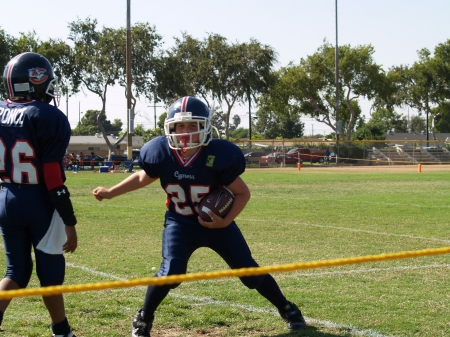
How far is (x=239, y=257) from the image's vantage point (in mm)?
4574

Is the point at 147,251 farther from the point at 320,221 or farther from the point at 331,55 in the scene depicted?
the point at 331,55

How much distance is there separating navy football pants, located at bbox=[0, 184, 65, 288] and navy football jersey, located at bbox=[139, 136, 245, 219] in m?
0.83

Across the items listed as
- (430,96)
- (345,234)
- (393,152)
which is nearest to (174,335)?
(345,234)

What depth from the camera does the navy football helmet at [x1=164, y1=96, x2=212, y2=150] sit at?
452 cm

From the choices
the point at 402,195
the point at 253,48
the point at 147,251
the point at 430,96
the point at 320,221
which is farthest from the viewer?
the point at 430,96

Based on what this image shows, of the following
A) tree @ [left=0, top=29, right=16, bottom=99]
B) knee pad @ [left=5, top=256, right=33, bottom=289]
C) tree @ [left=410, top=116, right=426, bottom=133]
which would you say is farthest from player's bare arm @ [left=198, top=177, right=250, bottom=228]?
tree @ [left=410, top=116, right=426, bottom=133]

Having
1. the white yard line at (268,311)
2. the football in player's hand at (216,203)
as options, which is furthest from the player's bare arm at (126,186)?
the white yard line at (268,311)

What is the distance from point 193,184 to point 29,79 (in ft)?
4.22

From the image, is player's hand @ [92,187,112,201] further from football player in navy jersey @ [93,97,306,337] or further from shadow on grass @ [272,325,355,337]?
shadow on grass @ [272,325,355,337]

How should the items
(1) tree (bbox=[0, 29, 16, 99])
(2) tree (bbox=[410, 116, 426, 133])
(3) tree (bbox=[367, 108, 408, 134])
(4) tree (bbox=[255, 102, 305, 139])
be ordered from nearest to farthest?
(1) tree (bbox=[0, 29, 16, 99]), (4) tree (bbox=[255, 102, 305, 139]), (3) tree (bbox=[367, 108, 408, 134]), (2) tree (bbox=[410, 116, 426, 133])

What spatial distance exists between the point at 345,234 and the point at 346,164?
3858 cm

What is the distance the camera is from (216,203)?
442cm

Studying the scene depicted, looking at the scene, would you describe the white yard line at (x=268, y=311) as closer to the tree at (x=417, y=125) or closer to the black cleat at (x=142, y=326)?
the black cleat at (x=142, y=326)

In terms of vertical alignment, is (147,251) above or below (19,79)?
below
